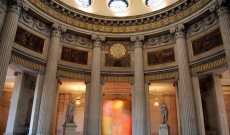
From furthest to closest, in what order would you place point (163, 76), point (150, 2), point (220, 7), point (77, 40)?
1. point (150, 2)
2. point (77, 40)
3. point (163, 76)
4. point (220, 7)

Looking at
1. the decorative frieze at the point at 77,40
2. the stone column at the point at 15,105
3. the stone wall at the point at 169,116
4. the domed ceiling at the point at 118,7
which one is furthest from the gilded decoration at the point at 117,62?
the stone column at the point at 15,105

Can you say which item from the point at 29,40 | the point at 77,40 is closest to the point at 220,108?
the point at 77,40

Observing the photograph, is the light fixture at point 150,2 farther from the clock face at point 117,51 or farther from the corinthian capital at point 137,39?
the clock face at point 117,51

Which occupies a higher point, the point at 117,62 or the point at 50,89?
the point at 117,62

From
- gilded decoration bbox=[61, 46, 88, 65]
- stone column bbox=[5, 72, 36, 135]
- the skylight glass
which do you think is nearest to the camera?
stone column bbox=[5, 72, 36, 135]

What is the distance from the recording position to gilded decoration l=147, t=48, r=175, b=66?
15555mm

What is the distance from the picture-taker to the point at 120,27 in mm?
17125

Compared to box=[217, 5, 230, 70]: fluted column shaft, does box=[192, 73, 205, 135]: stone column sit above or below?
below

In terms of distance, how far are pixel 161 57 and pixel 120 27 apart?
13.7 feet

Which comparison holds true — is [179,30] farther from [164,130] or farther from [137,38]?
[164,130]

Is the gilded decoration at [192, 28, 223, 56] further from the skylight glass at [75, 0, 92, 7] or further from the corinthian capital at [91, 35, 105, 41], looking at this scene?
the skylight glass at [75, 0, 92, 7]

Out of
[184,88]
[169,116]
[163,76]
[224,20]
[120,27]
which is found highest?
[120,27]

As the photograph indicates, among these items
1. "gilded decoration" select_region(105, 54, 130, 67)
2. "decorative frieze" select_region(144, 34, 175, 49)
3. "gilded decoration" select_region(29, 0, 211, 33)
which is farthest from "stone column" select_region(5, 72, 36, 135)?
"decorative frieze" select_region(144, 34, 175, 49)

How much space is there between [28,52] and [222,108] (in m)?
13.6
